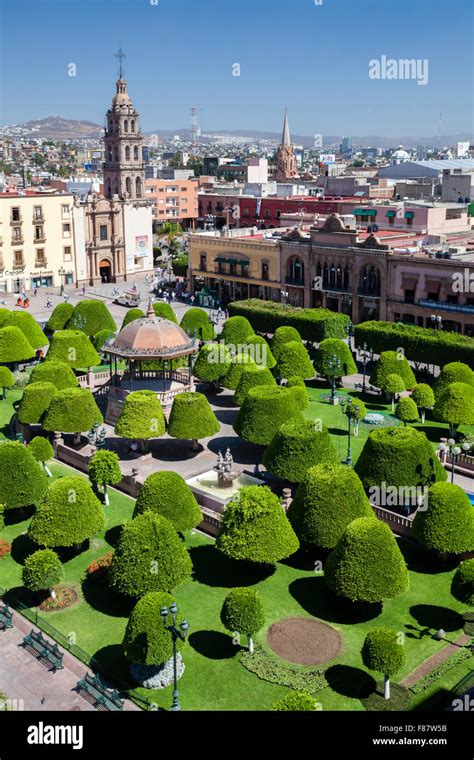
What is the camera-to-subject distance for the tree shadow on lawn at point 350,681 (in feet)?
82.6

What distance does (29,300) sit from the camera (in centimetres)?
9212

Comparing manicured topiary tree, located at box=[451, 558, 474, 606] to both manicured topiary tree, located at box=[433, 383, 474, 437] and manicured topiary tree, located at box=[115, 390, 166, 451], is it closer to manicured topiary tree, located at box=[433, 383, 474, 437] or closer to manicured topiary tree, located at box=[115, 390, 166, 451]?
manicured topiary tree, located at box=[433, 383, 474, 437]

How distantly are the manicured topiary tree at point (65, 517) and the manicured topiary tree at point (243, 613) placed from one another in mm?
8393

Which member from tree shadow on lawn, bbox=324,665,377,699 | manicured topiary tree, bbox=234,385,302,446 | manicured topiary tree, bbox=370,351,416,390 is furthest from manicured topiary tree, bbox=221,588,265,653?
manicured topiary tree, bbox=370,351,416,390

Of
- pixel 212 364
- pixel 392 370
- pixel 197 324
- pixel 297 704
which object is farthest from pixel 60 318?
pixel 297 704

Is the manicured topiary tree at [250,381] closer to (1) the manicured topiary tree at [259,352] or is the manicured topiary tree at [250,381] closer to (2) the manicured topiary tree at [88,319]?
(1) the manicured topiary tree at [259,352]

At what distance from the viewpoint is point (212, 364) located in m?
55.8

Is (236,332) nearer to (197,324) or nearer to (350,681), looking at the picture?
(197,324)

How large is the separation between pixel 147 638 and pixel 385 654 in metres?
7.44

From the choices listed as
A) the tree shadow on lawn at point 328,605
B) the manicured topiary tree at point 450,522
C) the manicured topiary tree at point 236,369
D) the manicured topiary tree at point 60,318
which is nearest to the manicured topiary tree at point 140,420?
the manicured topiary tree at point 236,369

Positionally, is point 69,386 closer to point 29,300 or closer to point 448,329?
point 448,329

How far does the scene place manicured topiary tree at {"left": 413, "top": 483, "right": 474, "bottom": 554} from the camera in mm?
31297

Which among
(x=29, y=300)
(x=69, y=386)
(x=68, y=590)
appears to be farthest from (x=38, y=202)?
(x=68, y=590)
